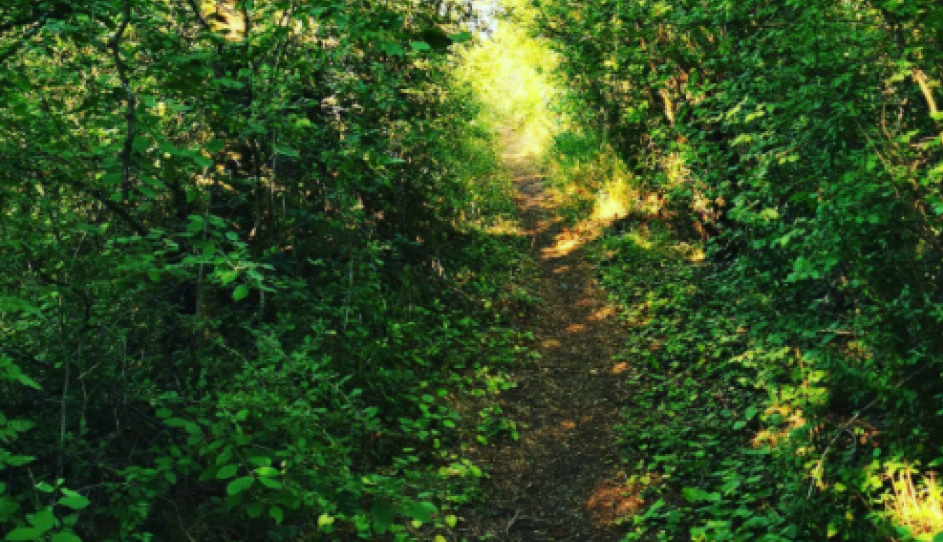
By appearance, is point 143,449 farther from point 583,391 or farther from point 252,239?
point 583,391

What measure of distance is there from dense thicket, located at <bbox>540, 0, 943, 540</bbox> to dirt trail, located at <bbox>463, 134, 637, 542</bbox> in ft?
1.50

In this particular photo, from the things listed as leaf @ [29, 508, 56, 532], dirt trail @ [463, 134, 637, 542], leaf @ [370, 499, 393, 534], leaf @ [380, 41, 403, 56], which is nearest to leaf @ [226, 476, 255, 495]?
leaf @ [370, 499, 393, 534]

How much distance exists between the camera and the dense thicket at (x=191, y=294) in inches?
115

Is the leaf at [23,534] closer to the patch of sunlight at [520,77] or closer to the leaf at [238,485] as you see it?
the leaf at [238,485]

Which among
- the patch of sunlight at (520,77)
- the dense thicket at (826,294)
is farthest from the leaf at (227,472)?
the patch of sunlight at (520,77)

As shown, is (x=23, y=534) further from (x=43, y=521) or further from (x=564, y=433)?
(x=564, y=433)

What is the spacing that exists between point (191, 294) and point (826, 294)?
4861 millimetres

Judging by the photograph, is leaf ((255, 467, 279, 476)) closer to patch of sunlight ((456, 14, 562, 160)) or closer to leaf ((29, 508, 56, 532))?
leaf ((29, 508, 56, 532))

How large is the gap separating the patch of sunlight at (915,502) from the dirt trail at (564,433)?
189 cm

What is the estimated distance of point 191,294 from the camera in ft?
16.2

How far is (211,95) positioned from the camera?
354cm

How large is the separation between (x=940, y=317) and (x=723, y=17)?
119 inches

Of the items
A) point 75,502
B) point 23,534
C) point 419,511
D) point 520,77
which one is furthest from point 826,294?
point 520,77

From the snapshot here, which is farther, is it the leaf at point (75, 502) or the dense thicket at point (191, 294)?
the dense thicket at point (191, 294)
